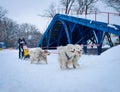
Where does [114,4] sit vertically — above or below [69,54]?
above

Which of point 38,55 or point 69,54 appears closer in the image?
point 69,54

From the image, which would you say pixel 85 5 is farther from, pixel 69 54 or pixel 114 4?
pixel 69 54

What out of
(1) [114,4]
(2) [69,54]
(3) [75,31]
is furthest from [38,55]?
(1) [114,4]

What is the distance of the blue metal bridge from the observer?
1844 cm

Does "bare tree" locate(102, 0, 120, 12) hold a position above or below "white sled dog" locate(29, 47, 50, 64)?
above

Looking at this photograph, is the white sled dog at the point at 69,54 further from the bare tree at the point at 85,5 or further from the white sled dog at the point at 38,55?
the bare tree at the point at 85,5

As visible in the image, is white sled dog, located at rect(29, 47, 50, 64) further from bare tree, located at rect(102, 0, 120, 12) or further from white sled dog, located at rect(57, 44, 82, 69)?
bare tree, located at rect(102, 0, 120, 12)

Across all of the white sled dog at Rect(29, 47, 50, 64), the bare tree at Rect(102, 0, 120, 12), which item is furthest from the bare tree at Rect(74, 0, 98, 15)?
the white sled dog at Rect(29, 47, 50, 64)

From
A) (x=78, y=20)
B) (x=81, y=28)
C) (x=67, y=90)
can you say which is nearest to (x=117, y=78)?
(x=67, y=90)

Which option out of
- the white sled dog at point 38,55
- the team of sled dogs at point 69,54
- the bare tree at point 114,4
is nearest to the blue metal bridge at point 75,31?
the white sled dog at point 38,55


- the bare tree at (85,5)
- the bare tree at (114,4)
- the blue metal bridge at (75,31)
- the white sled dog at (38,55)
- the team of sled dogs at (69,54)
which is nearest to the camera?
the team of sled dogs at (69,54)

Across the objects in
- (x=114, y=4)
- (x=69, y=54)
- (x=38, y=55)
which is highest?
(x=114, y=4)

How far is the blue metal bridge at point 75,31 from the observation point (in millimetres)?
18438

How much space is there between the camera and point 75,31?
2831 centimetres
